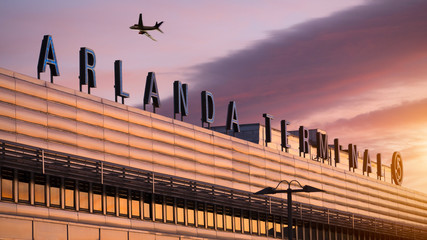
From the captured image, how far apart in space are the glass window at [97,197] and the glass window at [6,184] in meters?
8.36

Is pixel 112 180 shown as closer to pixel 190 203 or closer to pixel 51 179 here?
pixel 51 179

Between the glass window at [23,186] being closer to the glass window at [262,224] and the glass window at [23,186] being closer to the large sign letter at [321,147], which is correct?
the glass window at [262,224]

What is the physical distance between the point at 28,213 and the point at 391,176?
96267 millimetres

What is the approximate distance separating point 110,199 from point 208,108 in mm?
20713

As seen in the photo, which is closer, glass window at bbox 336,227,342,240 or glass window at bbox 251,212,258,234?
glass window at bbox 251,212,258,234

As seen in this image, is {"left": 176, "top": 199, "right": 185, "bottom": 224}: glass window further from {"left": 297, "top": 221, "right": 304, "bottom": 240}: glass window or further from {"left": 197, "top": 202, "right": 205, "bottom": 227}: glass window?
{"left": 297, "top": 221, "right": 304, "bottom": 240}: glass window

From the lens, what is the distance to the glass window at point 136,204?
60.8m

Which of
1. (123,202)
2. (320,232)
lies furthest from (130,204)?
(320,232)

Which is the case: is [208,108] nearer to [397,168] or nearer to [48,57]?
[48,57]

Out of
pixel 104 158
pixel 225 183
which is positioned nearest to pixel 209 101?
pixel 225 183

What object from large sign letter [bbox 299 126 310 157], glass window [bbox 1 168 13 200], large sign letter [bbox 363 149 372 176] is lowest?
glass window [bbox 1 168 13 200]

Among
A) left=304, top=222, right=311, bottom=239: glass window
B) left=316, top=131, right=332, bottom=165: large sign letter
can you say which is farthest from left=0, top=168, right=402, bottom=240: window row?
left=316, top=131, right=332, bottom=165: large sign letter

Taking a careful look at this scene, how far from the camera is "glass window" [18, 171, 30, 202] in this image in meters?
49.8

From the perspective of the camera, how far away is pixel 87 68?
195 feet
